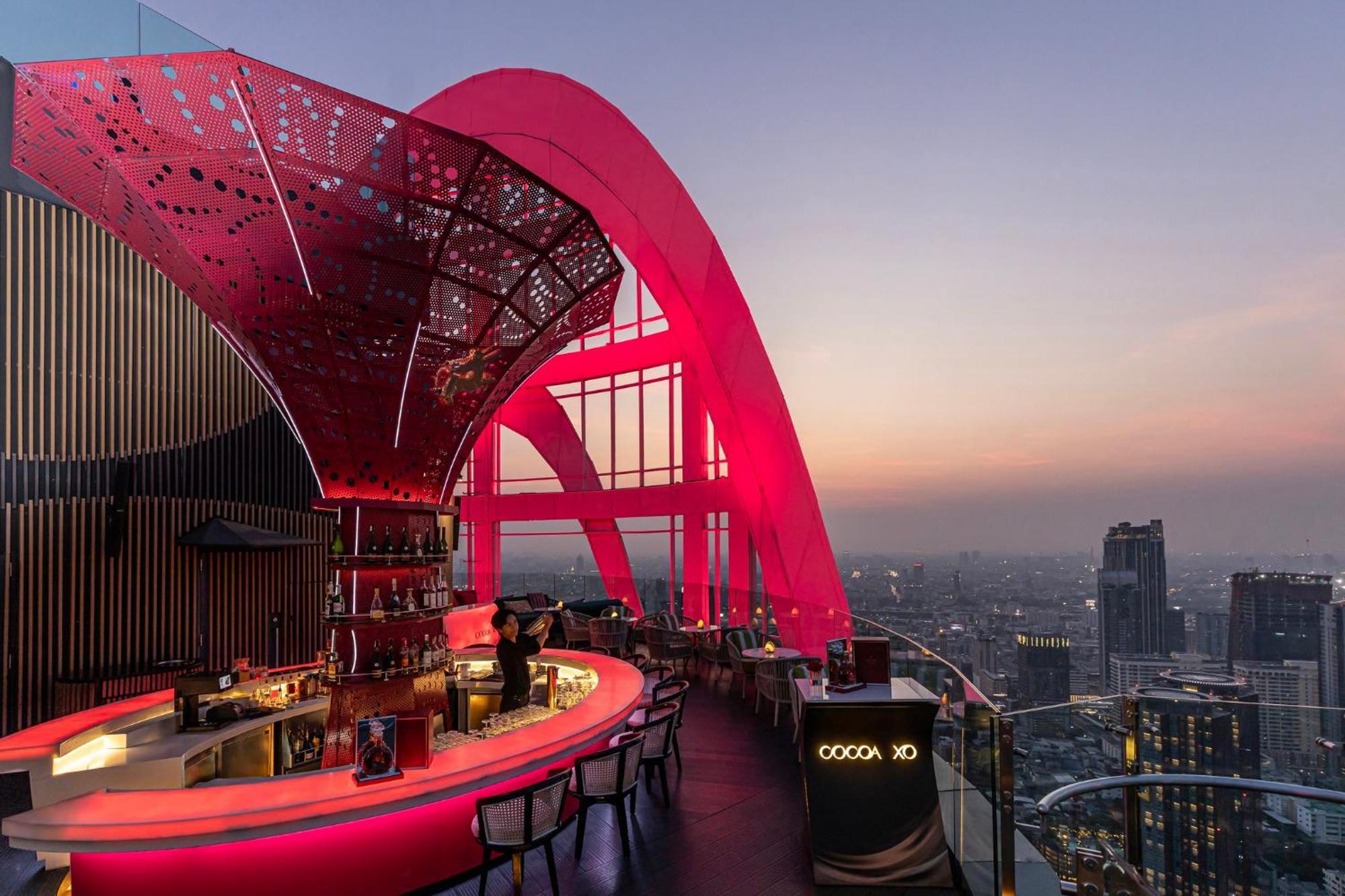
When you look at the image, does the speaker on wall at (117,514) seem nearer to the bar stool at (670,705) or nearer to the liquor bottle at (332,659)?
the liquor bottle at (332,659)

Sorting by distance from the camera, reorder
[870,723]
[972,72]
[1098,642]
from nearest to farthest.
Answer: [870,723] → [972,72] → [1098,642]

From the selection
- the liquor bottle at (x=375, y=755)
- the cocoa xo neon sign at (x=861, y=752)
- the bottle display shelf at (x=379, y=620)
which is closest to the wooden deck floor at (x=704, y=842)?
the cocoa xo neon sign at (x=861, y=752)

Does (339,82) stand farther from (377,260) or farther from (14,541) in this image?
(377,260)

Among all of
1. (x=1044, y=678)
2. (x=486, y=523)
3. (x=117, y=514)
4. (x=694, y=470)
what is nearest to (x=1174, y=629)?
(x=1044, y=678)

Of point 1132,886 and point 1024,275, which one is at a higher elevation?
point 1024,275

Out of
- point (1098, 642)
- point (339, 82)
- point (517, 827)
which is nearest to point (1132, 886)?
point (517, 827)

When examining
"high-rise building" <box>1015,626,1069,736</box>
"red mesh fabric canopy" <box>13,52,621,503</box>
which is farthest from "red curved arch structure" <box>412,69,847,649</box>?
"red mesh fabric canopy" <box>13,52,621,503</box>
